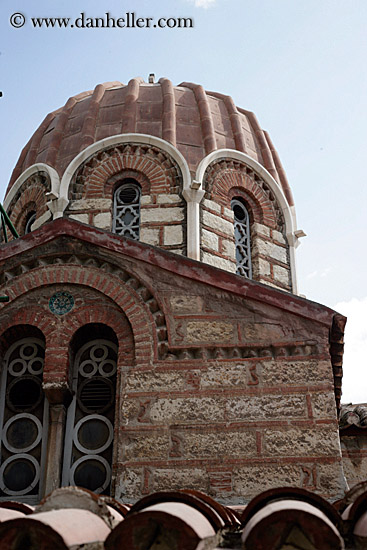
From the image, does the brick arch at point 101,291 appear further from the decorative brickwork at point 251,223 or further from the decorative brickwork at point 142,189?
the decorative brickwork at point 251,223

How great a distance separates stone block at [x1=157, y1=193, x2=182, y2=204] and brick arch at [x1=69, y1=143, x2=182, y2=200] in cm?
12

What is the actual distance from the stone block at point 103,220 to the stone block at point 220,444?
5.70 metres

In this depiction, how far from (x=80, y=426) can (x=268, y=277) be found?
18.8 ft

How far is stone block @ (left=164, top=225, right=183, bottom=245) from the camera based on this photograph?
1135 centimetres

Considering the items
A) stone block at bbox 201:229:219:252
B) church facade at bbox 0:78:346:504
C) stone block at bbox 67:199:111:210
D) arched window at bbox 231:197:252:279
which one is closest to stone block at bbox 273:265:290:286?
arched window at bbox 231:197:252:279

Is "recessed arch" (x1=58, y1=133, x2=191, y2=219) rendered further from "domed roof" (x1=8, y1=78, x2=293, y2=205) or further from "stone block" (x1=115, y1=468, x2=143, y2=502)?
"stone block" (x1=115, y1=468, x2=143, y2=502)

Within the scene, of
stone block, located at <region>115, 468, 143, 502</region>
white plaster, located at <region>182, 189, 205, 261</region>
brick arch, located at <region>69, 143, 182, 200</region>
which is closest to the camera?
Answer: stone block, located at <region>115, 468, 143, 502</region>

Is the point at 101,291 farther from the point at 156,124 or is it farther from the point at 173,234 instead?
the point at 156,124

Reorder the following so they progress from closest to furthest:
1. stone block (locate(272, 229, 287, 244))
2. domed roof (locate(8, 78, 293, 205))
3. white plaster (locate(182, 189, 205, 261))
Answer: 1. white plaster (locate(182, 189, 205, 261))
2. domed roof (locate(8, 78, 293, 205))
3. stone block (locate(272, 229, 287, 244))

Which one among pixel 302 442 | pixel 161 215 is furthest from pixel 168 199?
pixel 302 442

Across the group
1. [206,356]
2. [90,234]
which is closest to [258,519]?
[206,356]

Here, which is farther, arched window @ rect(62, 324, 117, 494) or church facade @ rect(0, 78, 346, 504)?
arched window @ rect(62, 324, 117, 494)

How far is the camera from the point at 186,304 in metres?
7.39

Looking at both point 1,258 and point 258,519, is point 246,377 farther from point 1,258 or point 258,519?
point 258,519
